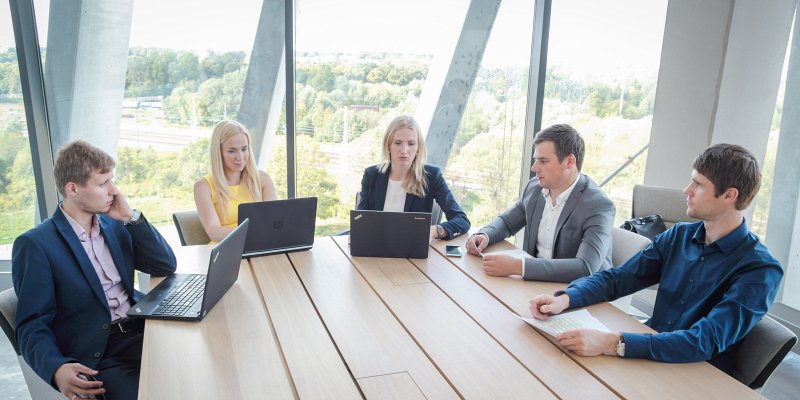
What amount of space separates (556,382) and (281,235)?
57.3 inches

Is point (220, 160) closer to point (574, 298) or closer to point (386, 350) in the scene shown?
point (386, 350)

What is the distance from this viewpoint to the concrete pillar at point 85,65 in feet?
12.1

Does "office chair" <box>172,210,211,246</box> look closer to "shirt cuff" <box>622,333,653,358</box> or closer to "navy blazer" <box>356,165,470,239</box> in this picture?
"navy blazer" <box>356,165,470,239</box>

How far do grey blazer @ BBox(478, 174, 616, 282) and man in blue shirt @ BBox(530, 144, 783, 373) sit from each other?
18 cm

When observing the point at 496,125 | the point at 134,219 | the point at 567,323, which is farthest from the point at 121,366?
the point at 496,125

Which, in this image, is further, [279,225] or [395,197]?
[395,197]

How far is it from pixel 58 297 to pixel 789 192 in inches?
165

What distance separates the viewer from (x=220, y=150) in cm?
297

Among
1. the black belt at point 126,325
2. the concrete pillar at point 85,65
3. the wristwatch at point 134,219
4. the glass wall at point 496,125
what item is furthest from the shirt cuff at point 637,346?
the concrete pillar at point 85,65

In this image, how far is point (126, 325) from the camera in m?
2.00

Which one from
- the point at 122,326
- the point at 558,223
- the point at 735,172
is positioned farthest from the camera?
the point at 558,223

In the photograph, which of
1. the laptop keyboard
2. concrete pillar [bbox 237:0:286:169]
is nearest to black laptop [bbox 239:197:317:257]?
the laptop keyboard

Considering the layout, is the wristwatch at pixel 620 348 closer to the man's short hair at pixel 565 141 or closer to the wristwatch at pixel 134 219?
the man's short hair at pixel 565 141

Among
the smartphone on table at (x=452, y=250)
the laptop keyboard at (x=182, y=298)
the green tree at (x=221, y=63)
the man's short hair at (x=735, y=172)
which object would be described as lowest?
the laptop keyboard at (x=182, y=298)
